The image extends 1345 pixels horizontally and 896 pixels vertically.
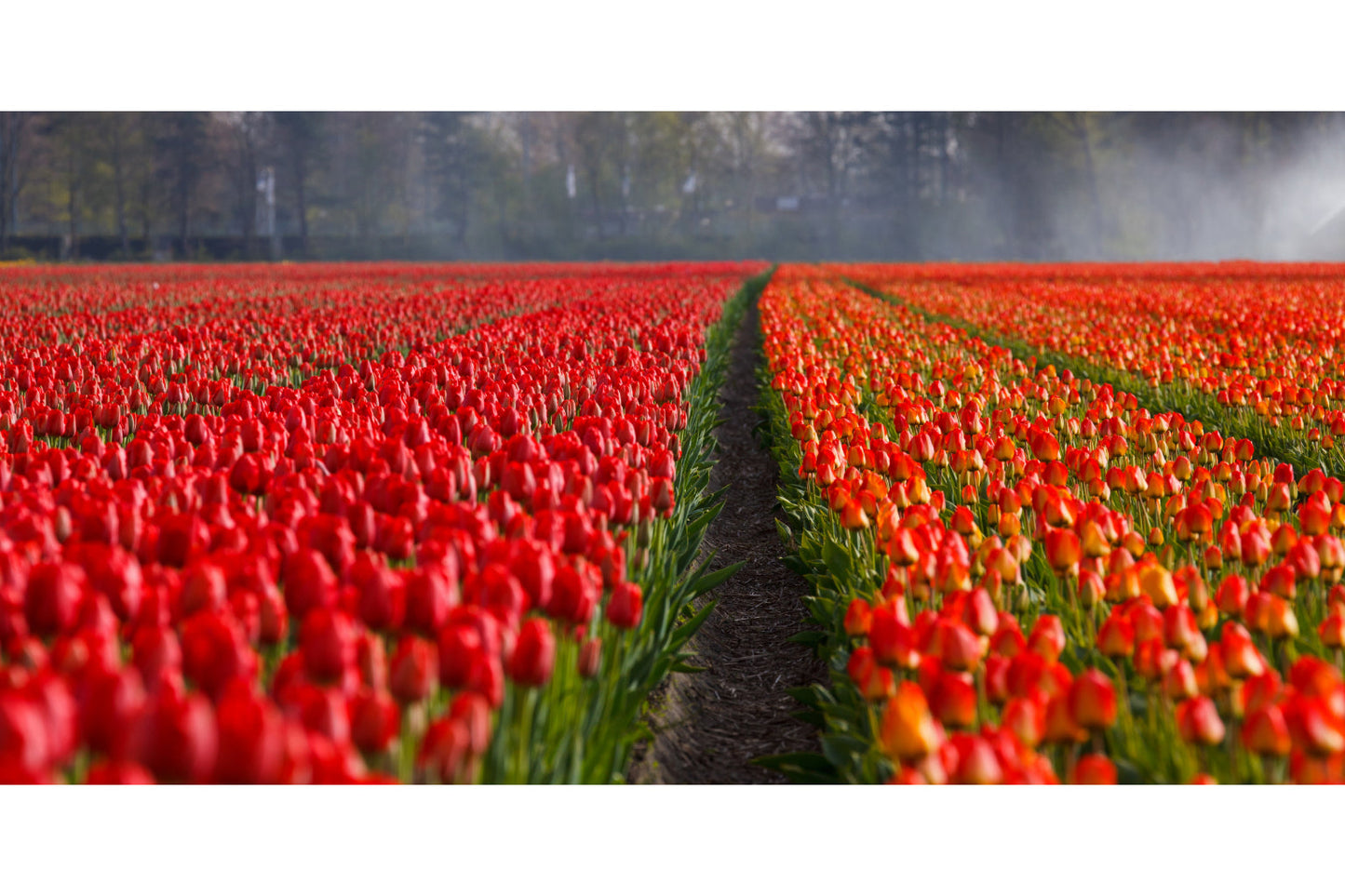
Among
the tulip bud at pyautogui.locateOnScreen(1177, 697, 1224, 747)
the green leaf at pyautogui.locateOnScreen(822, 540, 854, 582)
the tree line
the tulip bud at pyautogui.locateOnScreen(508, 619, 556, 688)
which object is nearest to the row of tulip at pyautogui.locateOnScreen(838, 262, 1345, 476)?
the green leaf at pyautogui.locateOnScreen(822, 540, 854, 582)

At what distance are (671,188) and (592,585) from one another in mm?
56715

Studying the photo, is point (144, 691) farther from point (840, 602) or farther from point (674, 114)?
point (674, 114)

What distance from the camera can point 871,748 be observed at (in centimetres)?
232

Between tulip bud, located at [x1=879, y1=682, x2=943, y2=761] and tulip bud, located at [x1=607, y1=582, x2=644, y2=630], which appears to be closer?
tulip bud, located at [x1=879, y1=682, x2=943, y2=761]

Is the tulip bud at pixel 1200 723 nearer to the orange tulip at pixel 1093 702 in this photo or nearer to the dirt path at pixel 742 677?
the orange tulip at pixel 1093 702

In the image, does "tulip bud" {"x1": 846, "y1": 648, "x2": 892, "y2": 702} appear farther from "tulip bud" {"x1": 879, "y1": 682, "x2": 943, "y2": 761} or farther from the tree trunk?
the tree trunk

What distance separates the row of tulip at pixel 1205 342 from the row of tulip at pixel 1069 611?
1.54m

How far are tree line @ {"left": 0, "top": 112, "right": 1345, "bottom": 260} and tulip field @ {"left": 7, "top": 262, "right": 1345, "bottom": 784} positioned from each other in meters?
45.3

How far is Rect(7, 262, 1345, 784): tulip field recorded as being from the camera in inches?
66.8

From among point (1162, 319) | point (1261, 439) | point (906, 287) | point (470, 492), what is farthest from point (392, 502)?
point (906, 287)

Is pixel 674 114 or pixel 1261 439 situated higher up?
pixel 674 114

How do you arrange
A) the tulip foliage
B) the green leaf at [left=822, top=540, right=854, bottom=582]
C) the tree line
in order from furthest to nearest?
the tree line, the green leaf at [left=822, top=540, right=854, bottom=582], the tulip foliage

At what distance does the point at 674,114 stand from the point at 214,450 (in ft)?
178

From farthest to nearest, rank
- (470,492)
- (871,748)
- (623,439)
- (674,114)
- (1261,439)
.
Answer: (674,114) < (1261,439) < (623,439) < (470,492) < (871,748)
